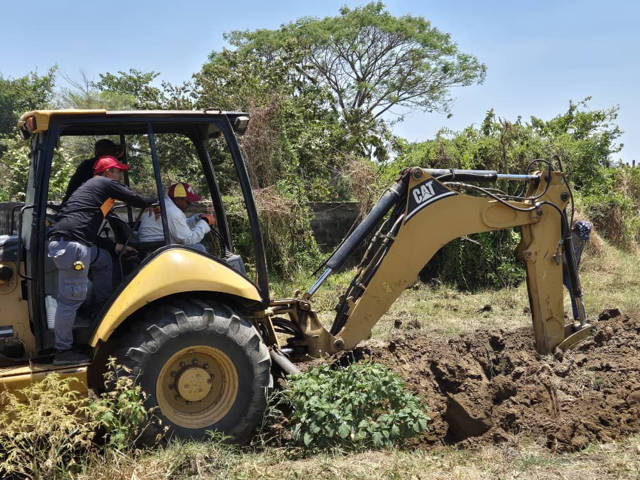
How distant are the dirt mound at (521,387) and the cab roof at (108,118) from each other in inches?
107

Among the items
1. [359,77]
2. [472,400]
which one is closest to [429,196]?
[472,400]

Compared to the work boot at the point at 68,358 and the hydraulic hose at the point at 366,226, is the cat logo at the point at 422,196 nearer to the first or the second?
the hydraulic hose at the point at 366,226

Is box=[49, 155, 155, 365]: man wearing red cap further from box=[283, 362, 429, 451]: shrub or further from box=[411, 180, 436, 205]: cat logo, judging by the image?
box=[411, 180, 436, 205]: cat logo

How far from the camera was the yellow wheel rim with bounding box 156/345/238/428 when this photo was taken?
4.70 metres

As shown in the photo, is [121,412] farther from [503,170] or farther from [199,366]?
[503,170]

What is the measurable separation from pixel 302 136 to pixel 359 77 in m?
15.1

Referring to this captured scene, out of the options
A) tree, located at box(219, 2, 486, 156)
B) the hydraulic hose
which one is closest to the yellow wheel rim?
the hydraulic hose

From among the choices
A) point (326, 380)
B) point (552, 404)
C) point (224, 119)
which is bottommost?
point (552, 404)

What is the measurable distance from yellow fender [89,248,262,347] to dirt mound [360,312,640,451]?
1871 millimetres

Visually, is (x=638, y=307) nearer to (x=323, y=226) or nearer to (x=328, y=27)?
(x=323, y=226)

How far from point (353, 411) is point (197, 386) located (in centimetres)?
112

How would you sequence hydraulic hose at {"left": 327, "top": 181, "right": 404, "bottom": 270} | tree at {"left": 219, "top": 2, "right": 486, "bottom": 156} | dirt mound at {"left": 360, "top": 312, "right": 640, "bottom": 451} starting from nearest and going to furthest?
1. dirt mound at {"left": 360, "top": 312, "right": 640, "bottom": 451}
2. hydraulic hose at {"left": 327, "top": 181, "right": 404, "bottom": 270}
3. tree at {"left": 219, "top": 2, "right": 486, "bottom": 156}

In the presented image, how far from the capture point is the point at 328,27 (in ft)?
98.5

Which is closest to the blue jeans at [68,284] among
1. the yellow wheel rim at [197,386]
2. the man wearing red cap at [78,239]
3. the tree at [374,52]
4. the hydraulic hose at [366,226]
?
the man wearing red cap at [78,239]
